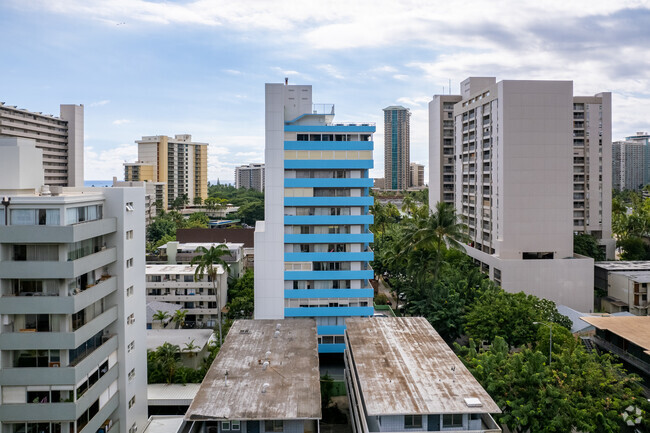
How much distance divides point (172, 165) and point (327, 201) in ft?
415

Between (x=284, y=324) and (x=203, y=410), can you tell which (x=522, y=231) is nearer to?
(x=284, y=324)

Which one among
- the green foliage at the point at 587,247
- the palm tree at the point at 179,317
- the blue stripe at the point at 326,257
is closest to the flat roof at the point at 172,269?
the palm tree at the point at 179,317

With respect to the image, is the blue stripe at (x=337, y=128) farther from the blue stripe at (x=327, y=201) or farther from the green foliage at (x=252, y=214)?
the green foliage at (x=252, y=214)

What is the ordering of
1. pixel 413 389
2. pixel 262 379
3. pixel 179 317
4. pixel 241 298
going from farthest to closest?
pixel 241 298
pixel 179 317
pixel 262 379
pixel 413 389

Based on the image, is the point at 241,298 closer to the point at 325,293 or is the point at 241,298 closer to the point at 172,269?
the point at 172,269

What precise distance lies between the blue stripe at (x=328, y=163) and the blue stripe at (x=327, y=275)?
9333 millimetres

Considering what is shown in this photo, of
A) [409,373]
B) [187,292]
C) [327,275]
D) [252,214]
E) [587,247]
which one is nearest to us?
[409,373]

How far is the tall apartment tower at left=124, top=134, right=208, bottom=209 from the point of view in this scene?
151m

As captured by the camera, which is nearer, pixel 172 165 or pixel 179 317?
pixel 179 317

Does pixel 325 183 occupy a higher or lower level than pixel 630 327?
higher

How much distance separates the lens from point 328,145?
44.3 meters

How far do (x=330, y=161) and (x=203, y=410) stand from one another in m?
25.8

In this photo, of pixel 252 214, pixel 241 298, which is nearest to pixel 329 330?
pixel 241 298

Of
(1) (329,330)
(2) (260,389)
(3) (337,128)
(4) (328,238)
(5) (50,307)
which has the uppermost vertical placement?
(3) (337,128)
